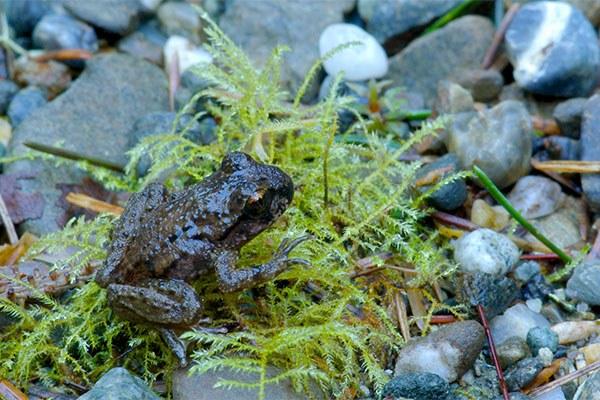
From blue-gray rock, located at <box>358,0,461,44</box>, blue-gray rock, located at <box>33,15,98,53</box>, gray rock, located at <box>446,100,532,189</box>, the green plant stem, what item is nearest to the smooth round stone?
blue-gray rock, located at <box>358,0,461,44</box>

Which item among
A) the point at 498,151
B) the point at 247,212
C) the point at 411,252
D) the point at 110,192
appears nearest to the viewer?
the point at 247,212

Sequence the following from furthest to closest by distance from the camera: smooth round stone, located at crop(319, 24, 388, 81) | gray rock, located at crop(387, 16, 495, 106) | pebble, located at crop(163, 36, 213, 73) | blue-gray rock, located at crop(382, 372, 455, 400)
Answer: pebble, located at crop(163, 36, 213, 73) < gray rock, located at crop(387, 16, 495, 106) < smooth round stone, located at crop(319, 24, 388, 81) < blue-gray rock, located at crop(382, 372, 455, 400)

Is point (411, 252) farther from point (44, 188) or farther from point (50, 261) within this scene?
point (44, 188)

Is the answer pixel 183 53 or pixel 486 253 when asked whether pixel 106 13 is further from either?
pixel 486 253

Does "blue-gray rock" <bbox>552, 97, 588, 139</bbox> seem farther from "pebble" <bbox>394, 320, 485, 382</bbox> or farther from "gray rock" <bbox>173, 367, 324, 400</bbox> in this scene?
"gray rock" <bbox>173, 367, 324, 400</bbox>

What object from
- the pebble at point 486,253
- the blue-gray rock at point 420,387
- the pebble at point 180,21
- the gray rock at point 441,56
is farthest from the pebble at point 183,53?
the blue-gray rock at point 420,387

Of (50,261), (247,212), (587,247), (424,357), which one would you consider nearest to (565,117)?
(587,247)

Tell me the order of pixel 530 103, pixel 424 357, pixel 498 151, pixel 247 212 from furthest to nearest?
pixel 530 103 → pixel 498 151 → pixel 247 212 → pixel 424 357
